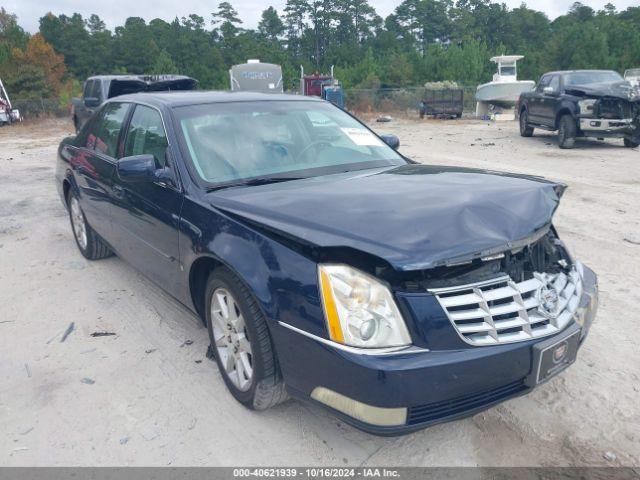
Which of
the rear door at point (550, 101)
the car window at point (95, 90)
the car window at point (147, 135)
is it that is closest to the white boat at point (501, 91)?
the rear door at point (550, 101)

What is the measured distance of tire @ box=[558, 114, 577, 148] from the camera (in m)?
13.0

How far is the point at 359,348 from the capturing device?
2.22 m

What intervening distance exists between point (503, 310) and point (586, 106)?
1213 cm

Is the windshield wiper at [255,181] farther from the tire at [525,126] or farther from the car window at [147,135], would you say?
the tire at [525,126]

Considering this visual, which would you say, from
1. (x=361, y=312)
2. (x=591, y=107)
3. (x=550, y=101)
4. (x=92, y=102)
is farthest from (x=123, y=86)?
(x=361, y=312)

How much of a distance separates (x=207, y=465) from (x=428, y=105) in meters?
26.0

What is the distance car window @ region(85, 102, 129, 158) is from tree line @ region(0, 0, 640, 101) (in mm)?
34614

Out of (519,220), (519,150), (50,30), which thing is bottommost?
(519,150)

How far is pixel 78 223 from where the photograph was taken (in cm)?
552

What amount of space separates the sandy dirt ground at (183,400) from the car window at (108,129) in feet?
3.91

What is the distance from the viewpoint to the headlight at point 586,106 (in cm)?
1257

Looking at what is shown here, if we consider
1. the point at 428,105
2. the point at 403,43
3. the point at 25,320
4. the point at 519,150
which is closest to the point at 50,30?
the point at 403,43

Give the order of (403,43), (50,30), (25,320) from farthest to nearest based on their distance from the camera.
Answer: (403,43), (50,30), (25,320)

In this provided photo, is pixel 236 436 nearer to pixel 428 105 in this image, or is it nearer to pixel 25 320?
pixel 25 320
